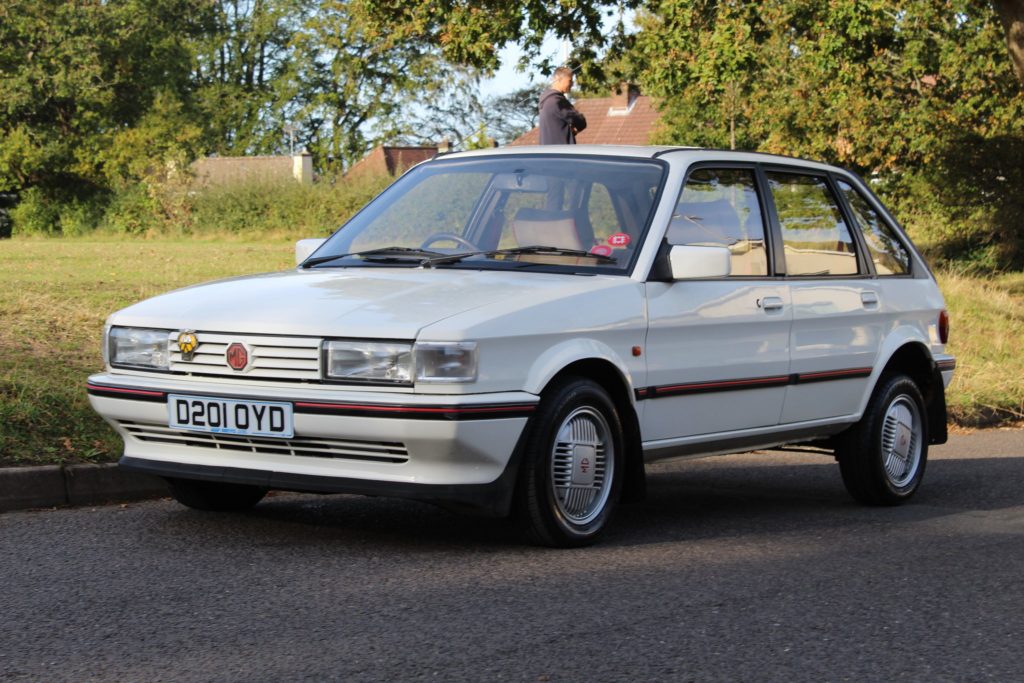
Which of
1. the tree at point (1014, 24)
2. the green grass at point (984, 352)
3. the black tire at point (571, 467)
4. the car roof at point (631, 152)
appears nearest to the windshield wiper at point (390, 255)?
the car roof at point (631, 152)

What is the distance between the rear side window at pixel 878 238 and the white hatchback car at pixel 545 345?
0.02m

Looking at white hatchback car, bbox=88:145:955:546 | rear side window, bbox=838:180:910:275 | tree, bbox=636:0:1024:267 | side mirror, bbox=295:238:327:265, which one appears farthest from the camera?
tree, bbox=636:0:1024:267

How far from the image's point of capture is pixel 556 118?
1260 cm

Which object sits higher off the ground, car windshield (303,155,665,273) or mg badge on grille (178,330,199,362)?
car windshield (303,155,665,273)

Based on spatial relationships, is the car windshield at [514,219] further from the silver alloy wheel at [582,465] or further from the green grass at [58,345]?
the green grass at [58,345]

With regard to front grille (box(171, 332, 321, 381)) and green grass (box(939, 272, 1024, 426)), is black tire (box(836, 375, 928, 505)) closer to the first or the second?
front grille (box(171, 332, 321, 381))

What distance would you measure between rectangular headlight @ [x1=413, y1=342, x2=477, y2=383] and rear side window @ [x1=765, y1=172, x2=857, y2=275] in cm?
243

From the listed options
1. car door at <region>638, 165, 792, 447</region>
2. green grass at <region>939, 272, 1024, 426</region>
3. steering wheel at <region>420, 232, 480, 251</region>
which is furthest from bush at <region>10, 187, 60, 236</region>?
car door at <region>638, 165, 792, 447</region>

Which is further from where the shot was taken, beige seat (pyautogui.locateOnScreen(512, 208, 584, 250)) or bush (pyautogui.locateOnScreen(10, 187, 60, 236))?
bush (pyautogui.locateOnScreen(10, 187, 60, 236))

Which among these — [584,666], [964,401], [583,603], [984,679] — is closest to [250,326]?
[583,603]

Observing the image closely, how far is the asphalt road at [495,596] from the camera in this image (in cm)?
430

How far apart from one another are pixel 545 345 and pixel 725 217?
169 cm

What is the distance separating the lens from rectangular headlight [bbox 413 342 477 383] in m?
5.39

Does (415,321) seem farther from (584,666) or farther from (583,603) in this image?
(584,666)
